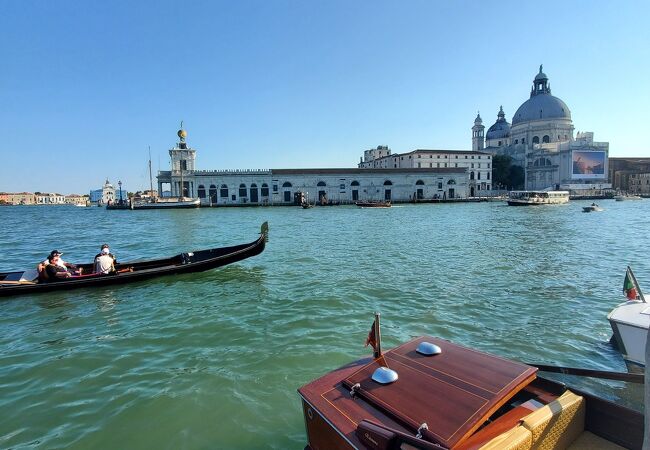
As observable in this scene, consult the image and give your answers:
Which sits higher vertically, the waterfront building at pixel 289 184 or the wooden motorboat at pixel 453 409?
the waterfront building at pixel 289 184

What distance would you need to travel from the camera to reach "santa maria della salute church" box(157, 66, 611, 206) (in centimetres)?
6738

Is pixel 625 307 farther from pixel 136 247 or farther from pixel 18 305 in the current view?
pixel 136 247

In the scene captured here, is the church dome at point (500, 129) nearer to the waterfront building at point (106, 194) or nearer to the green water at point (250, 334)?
the green water at point (250, 334)

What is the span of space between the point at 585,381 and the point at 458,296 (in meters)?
3.63

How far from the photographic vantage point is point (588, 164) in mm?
72875

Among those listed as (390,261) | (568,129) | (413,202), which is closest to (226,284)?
(390,261)

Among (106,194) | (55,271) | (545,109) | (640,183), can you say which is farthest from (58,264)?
(106,194)

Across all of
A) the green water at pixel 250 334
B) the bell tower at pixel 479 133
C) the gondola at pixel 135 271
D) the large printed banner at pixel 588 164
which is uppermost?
the bell tower at pixel 479 133

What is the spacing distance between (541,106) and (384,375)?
9305 cm

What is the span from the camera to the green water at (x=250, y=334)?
3.84 meters

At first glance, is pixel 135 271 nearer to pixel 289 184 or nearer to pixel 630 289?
pixel 630 289

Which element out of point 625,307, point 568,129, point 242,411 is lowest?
point 242,411

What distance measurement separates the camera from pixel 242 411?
3959 millimetres

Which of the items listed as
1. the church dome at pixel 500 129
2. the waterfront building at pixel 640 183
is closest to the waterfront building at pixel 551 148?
the church dome at pixel 500 129
